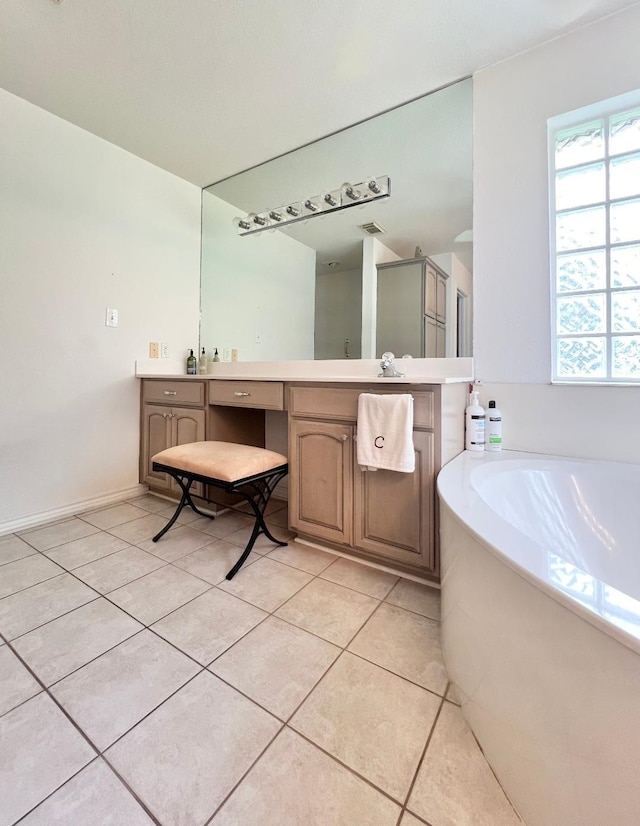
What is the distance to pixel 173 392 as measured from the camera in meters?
2.36

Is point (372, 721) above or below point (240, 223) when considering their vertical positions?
below

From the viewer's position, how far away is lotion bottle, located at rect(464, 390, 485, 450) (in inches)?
64.8

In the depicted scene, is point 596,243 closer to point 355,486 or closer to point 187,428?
point 355,486

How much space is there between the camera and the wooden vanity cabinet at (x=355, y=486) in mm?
1428

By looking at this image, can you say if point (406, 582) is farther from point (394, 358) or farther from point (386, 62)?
point (386, 62)

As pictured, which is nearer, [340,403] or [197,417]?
[340,403]

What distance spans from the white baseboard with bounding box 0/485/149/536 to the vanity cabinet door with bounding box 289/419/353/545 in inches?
53.9

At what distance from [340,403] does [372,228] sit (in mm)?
1187

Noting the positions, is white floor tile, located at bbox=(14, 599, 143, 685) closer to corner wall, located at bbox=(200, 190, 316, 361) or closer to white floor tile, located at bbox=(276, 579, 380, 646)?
white floor tile, located at bbox=(276, 579, 380, 646)

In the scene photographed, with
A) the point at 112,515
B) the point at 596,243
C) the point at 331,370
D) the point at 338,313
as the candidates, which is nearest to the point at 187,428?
the point at 112,515

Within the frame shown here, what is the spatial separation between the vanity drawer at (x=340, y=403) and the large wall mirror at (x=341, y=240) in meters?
0.52

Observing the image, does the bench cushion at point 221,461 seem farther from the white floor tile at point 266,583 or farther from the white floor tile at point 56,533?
the white floor tile at point 56,533

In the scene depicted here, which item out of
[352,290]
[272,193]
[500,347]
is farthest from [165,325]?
[500,347]

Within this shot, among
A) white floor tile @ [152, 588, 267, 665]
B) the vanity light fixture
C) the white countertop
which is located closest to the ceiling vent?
the vanity light fixture
